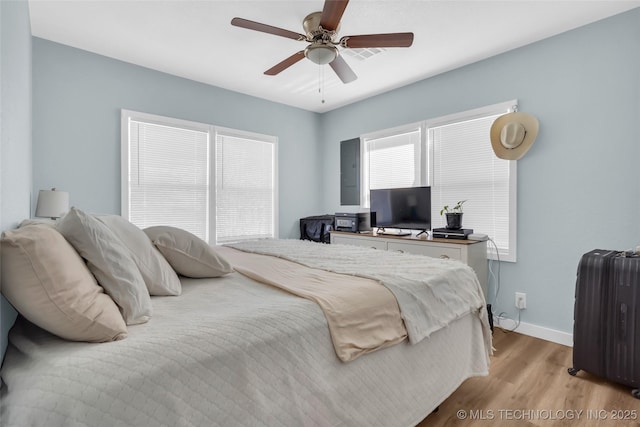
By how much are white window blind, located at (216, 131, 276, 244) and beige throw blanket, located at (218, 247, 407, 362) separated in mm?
2647

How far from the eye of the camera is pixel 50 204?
254 cm

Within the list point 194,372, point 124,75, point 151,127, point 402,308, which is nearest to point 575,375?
point 402,308

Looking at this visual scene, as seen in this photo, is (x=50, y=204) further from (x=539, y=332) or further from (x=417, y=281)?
(x=539, y=332)

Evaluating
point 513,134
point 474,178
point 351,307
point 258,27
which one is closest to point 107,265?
point 351,307

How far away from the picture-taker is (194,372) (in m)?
0.84

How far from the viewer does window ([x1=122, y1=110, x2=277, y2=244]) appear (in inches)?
135

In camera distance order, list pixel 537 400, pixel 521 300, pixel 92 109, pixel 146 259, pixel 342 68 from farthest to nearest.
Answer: pixel 92 109
pixel 521 300
pixel 342 68
pixel 537 400
pixel 146 259

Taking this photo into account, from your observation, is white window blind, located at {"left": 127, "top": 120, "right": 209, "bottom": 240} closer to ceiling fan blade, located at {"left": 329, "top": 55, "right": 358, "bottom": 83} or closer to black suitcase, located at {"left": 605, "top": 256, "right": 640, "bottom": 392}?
ceiling fan blade, located at {"left": 329, "top": 55, "right": 358, "bottom": 83}

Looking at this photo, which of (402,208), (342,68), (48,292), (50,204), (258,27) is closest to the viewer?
(48,292)

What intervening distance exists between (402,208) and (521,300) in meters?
1.44

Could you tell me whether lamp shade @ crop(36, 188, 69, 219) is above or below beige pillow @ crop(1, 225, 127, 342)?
above

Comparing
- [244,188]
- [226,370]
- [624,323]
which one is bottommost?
[624,323]

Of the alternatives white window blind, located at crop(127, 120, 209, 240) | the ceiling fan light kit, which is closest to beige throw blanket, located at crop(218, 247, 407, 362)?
the ceiling fan light kit

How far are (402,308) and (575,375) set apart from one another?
5.68 feet
